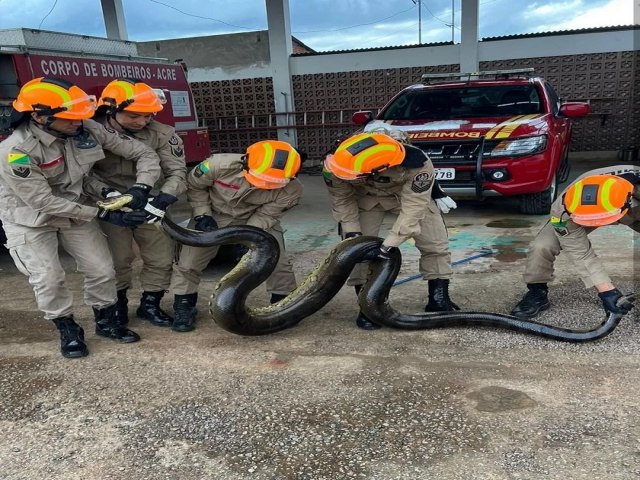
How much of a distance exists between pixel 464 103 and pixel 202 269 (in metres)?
4.62

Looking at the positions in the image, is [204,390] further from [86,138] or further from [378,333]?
[86,138]

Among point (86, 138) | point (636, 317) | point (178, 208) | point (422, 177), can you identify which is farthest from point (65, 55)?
point (636, 317)

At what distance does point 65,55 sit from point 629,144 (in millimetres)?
10456

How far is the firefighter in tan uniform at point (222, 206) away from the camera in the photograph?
3.76 metres

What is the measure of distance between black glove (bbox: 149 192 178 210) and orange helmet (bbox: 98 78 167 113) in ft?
1.96

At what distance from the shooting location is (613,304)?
3.30 metres

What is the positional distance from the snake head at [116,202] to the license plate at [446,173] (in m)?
3.97

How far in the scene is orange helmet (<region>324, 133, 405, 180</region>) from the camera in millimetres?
3274

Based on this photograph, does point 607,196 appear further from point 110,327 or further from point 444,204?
point 110,327

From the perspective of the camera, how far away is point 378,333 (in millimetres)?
3615

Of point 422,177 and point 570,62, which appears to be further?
point 570,62

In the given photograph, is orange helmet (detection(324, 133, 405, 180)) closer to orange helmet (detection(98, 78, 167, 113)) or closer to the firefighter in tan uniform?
the firefighter in tan uniform

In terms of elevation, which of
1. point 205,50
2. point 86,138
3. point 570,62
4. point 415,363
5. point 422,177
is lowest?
point 415,363

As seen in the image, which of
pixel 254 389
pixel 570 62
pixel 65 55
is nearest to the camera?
pixel 254 389
